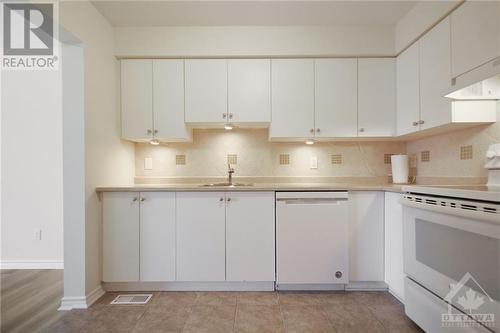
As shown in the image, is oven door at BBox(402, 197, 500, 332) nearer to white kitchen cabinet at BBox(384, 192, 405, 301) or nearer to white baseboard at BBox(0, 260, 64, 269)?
white kitchen cabinet at BBox(384, 192, 405, 301)

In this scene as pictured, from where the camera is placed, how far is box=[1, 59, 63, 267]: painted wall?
2725 mm

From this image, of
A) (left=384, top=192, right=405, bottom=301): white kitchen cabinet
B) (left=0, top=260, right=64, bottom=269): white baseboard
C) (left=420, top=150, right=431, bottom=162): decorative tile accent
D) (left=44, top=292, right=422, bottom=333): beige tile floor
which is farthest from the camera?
(left=0, top=260, right=64, bottom=269): white baseboard

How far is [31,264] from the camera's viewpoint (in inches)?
107

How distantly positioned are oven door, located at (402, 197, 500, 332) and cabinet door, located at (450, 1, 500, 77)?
0.91 m

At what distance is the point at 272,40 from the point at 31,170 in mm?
2861

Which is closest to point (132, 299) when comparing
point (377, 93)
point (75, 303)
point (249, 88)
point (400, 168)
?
point (75, 303)

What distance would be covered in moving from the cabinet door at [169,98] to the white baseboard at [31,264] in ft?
5.99

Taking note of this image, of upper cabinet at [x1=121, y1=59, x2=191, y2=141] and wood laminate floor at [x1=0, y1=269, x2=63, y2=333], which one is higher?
upper cabinet at [x1=121, y1=59, x2=191, y2=141]

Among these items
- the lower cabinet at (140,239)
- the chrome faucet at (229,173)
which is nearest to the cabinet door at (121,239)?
the lower cabinet at (140,239)

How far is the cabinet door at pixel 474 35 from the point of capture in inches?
56.0

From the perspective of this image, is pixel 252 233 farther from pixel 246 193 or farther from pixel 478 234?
pixel 478 234

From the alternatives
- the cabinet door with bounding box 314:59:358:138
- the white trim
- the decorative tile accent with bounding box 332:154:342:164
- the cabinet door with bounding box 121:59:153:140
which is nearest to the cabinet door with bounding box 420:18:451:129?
the cabinet door with bounding box 314:59:358:138

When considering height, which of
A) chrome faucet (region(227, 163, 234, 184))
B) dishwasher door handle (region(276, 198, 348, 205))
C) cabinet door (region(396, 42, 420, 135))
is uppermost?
cabinet door (region(396, 42, 420, 135))

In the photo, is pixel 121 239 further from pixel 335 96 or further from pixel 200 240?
pixel 335 96
